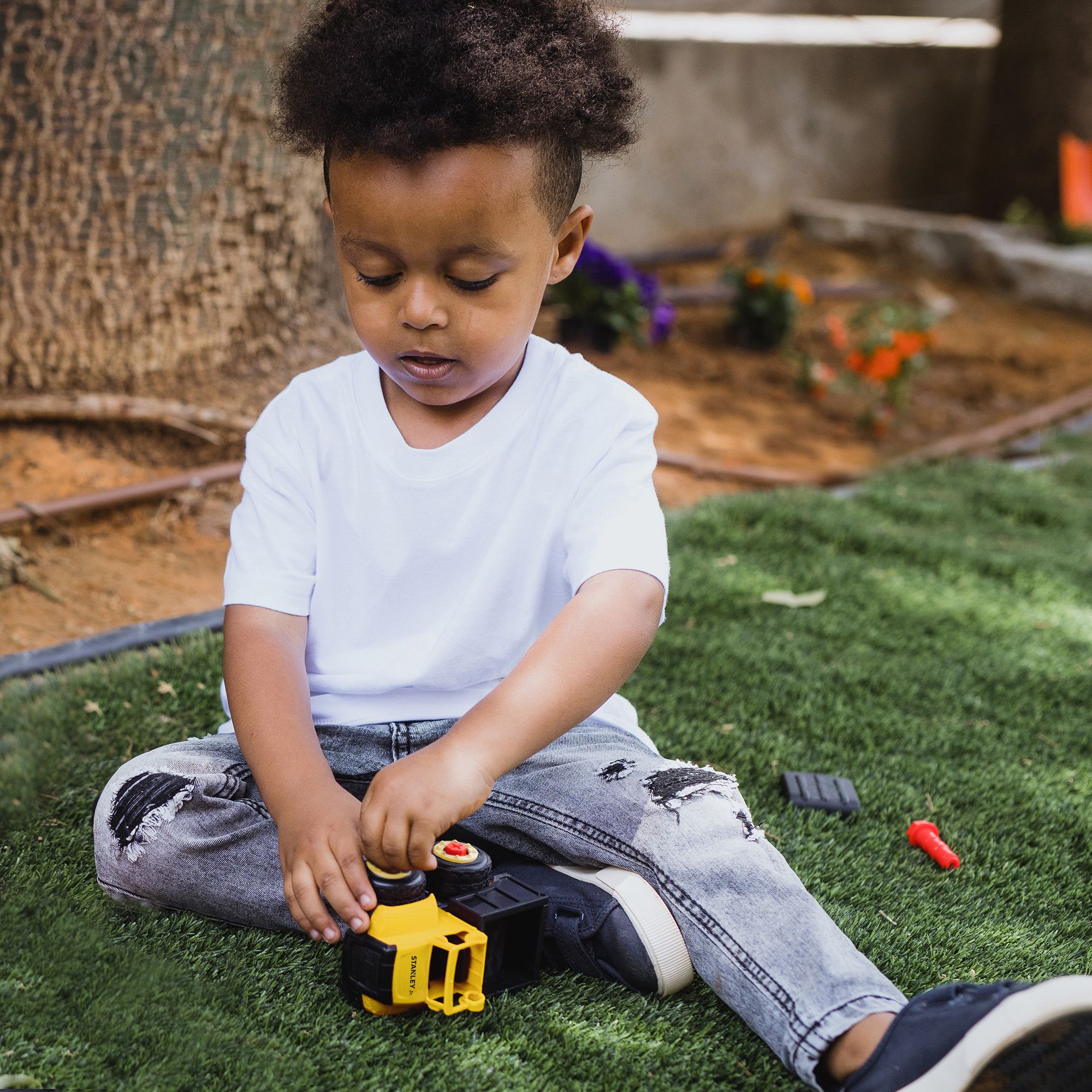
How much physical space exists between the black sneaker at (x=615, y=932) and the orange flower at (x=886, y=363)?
3703 mm

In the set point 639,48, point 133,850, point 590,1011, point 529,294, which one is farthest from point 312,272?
point 639,48

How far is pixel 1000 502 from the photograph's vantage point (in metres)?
4.04

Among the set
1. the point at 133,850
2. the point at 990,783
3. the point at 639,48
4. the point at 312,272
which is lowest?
the point at 990,783

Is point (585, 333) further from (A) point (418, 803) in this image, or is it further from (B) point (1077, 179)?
(B) point (1077, 179)

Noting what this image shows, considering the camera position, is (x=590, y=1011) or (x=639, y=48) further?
(x=639, y=48)

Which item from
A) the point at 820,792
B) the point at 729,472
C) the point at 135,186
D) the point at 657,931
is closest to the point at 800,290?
the point at 729,472

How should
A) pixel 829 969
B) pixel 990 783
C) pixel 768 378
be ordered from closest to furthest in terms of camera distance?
pixel 829 969 → pixel 990 783 → pixel 768 378

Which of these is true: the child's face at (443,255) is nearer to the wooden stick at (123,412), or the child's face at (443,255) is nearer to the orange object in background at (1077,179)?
the wooden stick at (123,412)

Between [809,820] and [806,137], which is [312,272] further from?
[806,137]

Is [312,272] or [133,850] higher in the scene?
[312,272]

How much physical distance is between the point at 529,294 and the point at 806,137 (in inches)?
281

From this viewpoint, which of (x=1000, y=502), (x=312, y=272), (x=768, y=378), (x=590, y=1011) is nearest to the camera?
(x=590, y=1011)

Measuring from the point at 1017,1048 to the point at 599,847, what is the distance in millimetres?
592

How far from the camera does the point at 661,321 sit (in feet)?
17.3
